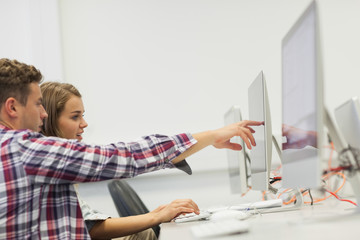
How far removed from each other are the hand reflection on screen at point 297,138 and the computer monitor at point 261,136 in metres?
0.09

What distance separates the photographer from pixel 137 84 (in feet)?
9.16

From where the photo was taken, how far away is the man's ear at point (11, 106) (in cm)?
118

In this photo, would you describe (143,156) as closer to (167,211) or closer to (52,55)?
(167,211)

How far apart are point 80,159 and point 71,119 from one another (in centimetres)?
62

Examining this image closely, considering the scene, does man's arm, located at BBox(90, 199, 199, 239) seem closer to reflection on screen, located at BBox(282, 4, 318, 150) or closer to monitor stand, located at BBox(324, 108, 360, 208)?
reflection on screen, located at BBox(282, 4, 318, 150)

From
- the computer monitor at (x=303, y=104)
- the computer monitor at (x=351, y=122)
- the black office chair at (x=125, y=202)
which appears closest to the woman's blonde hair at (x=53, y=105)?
the black office chair at (x=125, y=202)

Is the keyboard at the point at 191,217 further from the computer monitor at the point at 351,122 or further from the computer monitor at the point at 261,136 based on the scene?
the computer monitor at the point at 351,122

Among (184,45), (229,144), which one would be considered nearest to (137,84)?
(184,45)

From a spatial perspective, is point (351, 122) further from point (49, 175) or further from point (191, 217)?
point (49, 175)

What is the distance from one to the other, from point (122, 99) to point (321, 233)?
206 centimetres

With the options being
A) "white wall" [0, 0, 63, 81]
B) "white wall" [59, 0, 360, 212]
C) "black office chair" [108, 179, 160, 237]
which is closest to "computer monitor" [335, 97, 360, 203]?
"black office chair" [108, 179, 160, 237]

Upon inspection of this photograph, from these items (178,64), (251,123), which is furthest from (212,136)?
(178,64)

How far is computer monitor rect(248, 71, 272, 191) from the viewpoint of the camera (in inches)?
53.0

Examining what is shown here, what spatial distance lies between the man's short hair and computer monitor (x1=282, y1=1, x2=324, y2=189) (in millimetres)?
769
